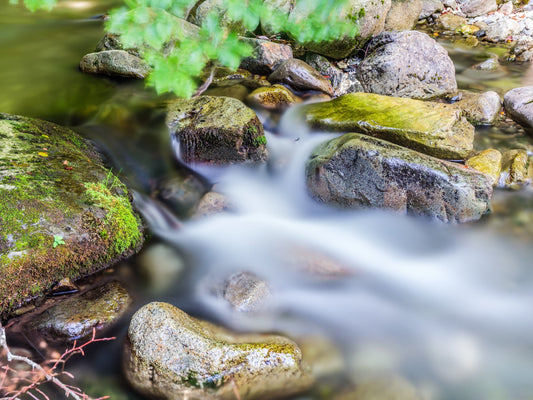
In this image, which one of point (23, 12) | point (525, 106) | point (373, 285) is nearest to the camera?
point (373, 285)

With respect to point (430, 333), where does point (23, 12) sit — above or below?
above

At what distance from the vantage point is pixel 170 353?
8.87ft

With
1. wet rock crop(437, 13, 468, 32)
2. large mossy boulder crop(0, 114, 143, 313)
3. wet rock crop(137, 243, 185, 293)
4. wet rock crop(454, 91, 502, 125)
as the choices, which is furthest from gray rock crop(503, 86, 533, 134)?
large mossy boulder crop(0, 114, 143, 313)

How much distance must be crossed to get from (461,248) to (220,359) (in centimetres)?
348

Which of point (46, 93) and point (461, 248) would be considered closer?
point (461, 248)

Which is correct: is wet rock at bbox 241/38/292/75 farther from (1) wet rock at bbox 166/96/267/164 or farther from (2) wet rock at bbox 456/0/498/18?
(2) wet rock at bbox 456/0/498/18

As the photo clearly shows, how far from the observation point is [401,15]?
9.30 m

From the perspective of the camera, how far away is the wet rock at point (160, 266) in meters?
3.89

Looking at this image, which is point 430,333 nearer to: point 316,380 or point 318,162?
point 316,380

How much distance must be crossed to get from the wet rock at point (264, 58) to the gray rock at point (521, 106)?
4690 millimetres

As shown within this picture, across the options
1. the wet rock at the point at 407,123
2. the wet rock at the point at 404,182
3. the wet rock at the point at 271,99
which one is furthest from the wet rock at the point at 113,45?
the wet rock at the point at 404,182

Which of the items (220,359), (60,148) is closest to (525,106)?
(220,359)

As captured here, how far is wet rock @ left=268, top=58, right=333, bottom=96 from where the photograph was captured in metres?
7.57

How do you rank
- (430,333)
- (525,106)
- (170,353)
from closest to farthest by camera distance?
(170,353)
(430,333)
(525,106)
